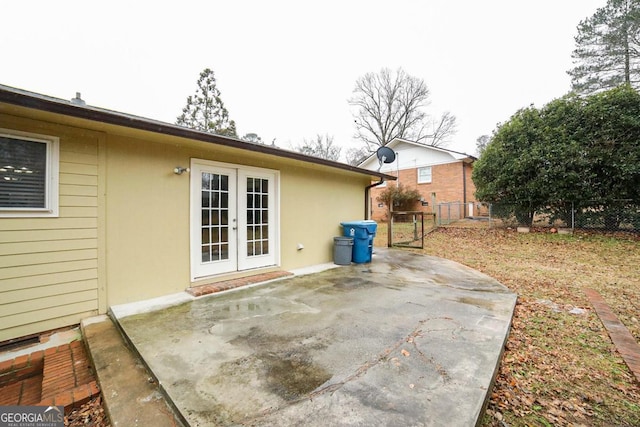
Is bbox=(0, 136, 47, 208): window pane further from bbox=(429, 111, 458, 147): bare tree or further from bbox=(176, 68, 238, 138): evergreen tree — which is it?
bbox=(429, 111, 458, 147): bare tree

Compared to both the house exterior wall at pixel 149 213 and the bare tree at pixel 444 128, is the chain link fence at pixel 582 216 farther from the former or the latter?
the bare tree at pixel 444 128

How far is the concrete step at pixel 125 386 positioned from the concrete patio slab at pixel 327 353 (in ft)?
0.29

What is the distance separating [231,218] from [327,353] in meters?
3.23

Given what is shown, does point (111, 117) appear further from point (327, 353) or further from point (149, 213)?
point (327, 353)

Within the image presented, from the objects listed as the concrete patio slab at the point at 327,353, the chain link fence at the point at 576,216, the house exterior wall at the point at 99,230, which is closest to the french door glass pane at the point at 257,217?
the house exterior wall at the point at 99,230

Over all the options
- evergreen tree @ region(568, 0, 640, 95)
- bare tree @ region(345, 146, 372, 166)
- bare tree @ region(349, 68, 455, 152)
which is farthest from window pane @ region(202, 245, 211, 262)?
bare tree @ region(345, 146, 372, 166)

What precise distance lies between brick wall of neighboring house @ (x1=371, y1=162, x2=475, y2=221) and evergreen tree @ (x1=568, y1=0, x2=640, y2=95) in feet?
25.1

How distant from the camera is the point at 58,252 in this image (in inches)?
125

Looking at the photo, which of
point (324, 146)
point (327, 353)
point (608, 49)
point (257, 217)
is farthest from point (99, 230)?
point (324, 146)

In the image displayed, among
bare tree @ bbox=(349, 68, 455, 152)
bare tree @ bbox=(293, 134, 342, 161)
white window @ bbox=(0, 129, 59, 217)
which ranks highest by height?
bare tree @ bbox=(349, 68, 455, 152)

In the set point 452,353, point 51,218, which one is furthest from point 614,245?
point 51,218

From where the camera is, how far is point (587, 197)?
9125 millimetres

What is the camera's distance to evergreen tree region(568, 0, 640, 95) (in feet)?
43.3

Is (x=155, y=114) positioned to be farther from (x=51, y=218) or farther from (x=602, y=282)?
(x=602, y=282)
